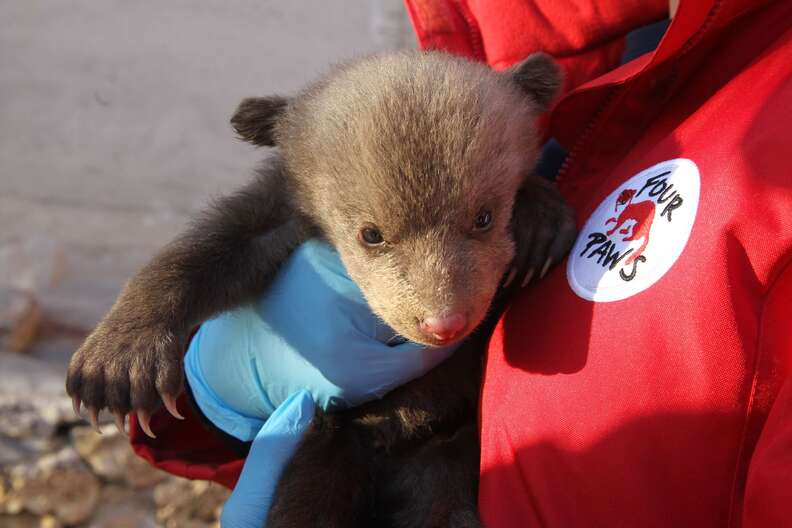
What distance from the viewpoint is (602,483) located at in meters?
1.64

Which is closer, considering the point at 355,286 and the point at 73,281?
the point at 355,286

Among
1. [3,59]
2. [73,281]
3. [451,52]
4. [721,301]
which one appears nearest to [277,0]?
[3,59]

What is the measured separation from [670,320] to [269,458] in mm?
1300

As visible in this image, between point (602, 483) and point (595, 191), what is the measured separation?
879 mm

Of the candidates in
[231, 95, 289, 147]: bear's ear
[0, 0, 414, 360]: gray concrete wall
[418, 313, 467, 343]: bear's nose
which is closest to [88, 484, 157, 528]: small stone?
[0, 0, 414, 360]: gray concrete wall

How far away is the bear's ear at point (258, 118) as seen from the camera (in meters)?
2.39

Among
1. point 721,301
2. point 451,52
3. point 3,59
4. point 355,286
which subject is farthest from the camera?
point 3,59

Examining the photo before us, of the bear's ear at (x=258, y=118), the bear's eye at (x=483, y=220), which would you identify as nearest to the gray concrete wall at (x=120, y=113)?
the bear's ear at (x=258, y=118)

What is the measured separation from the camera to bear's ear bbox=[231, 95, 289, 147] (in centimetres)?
239

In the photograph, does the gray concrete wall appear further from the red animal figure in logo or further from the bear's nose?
the red animal figure in logo

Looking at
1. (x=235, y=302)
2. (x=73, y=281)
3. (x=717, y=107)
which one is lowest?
(x=73, y=281)

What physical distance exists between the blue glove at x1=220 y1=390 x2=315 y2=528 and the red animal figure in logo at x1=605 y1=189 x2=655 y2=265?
1.09 meters

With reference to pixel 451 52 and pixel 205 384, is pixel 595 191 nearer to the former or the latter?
pixel 451 52

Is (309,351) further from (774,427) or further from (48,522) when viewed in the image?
(48,522)
